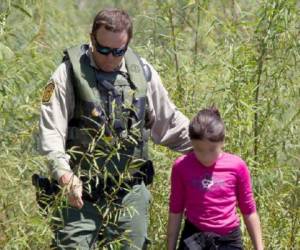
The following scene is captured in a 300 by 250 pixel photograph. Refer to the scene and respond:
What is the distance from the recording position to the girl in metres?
3.57

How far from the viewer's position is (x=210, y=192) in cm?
358

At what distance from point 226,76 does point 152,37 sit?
704mm

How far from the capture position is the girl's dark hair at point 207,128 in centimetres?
348

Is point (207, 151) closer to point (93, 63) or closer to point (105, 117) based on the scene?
point (105, 117)

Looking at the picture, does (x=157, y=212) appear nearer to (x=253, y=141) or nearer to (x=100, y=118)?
(x=253, y=141)

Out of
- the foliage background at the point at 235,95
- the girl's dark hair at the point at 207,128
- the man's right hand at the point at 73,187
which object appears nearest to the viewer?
the man's right hand at the point at 73,187

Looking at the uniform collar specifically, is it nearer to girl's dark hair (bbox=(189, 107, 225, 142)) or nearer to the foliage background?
girl's dark hair (bbox=(189, 107, 225, 142))

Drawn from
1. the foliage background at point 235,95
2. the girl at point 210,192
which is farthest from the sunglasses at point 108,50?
the foliage background at point 235,95

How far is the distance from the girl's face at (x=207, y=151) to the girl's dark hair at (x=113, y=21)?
55cm

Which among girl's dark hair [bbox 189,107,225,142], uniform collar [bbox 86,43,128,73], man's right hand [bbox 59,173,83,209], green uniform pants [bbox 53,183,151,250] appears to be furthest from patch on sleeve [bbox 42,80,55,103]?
girl's dark hair [bbox 189,107,225,142]

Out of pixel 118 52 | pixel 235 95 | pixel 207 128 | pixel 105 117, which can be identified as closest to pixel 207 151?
pixel 207 128

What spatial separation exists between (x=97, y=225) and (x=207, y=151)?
1.94 ft

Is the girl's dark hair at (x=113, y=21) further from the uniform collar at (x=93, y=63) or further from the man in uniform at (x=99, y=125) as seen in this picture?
the uniform collar at (x=93, y=63)

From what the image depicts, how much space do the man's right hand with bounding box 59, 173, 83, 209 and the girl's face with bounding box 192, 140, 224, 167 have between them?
522mm
